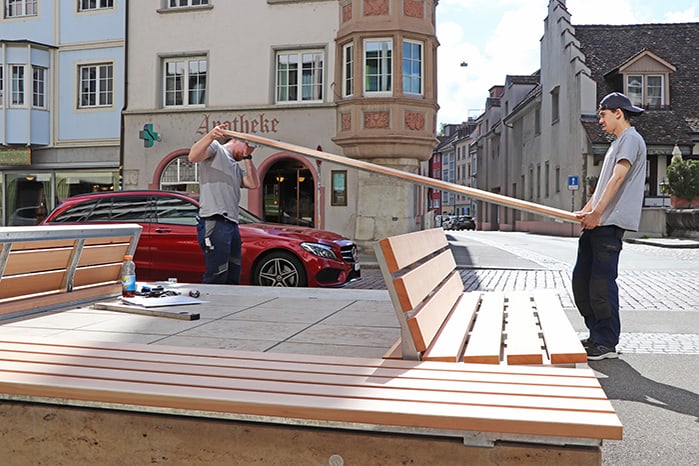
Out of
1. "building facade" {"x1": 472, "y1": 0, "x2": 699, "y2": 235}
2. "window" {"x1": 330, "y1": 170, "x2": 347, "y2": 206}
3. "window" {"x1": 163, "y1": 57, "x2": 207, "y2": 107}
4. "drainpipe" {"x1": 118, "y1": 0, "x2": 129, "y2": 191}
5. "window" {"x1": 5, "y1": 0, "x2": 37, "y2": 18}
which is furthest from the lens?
"building facade" {"x1": 472, "y1": 0, "x2": 699, "y2": 235}

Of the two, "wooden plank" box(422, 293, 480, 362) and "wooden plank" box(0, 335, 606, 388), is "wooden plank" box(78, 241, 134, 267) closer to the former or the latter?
"wooden plank" box(0, 335, 606, 388)

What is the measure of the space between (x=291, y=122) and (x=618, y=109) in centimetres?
1675

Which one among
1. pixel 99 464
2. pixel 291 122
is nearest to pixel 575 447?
pixel 99 464

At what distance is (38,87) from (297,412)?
26.4 metres

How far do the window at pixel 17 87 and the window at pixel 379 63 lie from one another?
13.0 m

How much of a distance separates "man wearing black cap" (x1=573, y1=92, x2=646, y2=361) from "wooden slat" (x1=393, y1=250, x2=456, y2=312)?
1.47m

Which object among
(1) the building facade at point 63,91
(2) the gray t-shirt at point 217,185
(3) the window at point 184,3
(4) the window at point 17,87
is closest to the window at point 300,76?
(3) the window at point 184,3

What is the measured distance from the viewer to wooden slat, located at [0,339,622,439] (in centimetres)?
223

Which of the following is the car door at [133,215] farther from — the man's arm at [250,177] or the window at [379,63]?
the window at [379,63]

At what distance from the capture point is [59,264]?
4859mm

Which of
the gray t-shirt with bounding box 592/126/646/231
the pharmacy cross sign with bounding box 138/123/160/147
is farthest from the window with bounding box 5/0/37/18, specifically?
the gray t-shirt with bounding box 592/126/646/231

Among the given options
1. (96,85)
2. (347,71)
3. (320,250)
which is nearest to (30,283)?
(320,250)

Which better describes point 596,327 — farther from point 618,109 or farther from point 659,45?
point 659,45

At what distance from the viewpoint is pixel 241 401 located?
2.41m
